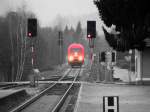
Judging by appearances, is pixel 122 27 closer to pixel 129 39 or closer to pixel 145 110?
pixel 129 39

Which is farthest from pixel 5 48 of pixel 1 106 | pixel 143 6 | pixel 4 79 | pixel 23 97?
pixel 143 6

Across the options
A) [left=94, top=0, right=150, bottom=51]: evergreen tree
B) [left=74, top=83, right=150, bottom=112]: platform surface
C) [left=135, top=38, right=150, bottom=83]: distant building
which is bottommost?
[left=74, top=83, right=150, bottom=112]: platform surface

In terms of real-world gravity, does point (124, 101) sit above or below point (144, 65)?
below

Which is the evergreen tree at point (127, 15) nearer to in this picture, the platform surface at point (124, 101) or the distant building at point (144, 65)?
the platform surface at point (124, 101)

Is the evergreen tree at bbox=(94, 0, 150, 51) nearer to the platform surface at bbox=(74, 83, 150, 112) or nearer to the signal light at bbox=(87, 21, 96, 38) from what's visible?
the platform surface at bbox=(74, 83, 150, 112)

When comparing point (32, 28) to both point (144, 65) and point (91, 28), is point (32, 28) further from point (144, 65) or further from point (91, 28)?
point (144, 65)

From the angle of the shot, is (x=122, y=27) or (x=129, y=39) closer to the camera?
(x=122, y=27)

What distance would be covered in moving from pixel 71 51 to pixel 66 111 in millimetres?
48358

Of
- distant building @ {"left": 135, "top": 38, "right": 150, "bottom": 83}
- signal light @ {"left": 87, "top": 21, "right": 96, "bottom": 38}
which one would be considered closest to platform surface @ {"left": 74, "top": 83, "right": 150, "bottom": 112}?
signal light @ {"left": 87, "top": 21, "right": 96, "bottom": 38}

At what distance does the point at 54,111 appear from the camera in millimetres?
21031

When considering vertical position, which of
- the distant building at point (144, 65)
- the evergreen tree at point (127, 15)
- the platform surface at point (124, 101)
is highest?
the evergreen tree at point (127, 15)

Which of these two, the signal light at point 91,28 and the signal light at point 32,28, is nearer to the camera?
the signal light at point 32,28

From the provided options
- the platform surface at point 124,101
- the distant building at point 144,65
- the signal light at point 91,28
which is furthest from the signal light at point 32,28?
the distant building at point 144,65

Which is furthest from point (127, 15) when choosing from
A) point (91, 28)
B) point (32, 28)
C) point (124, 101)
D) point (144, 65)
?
point (144, 65)
